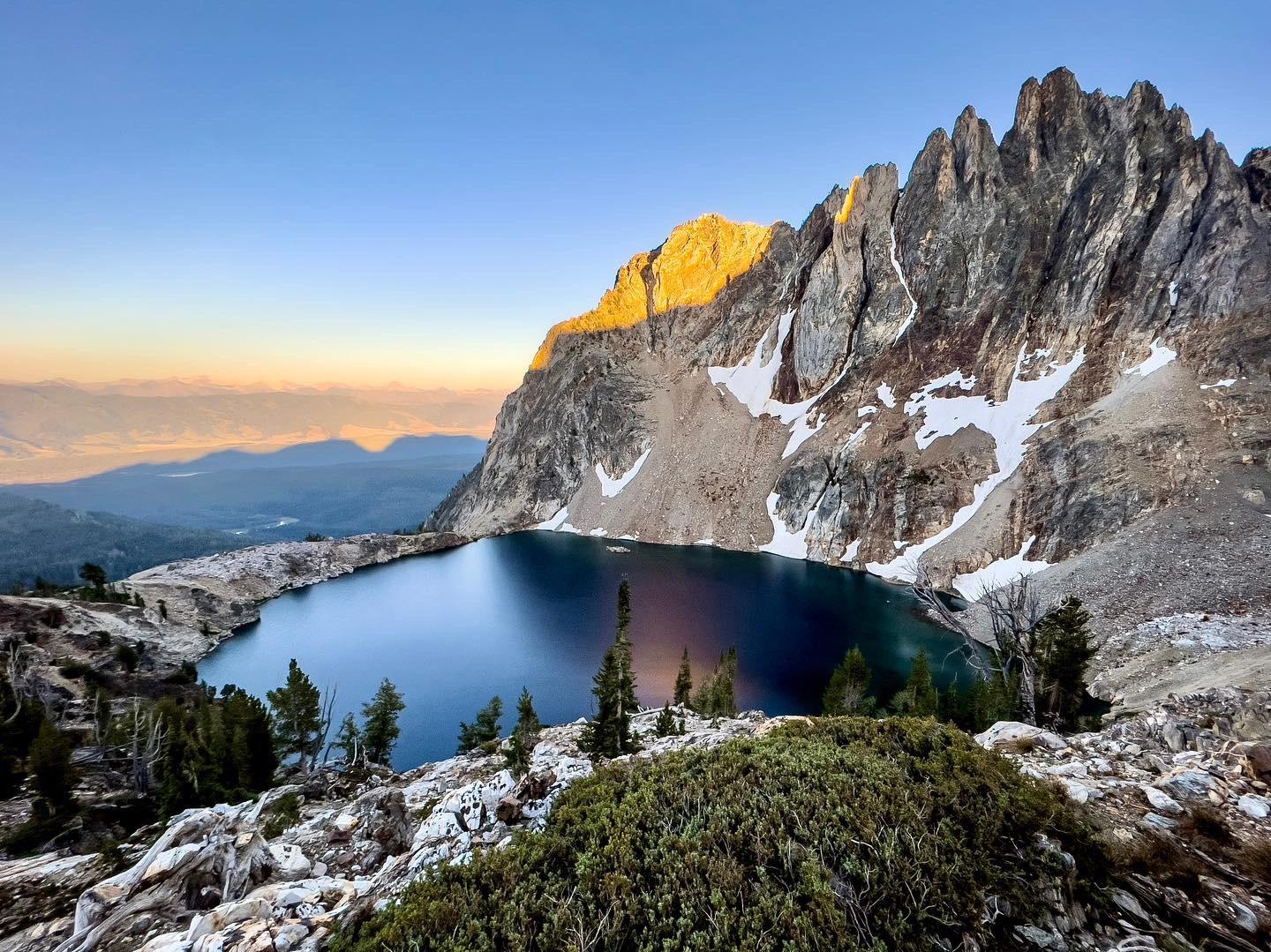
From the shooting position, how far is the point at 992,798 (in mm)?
7668

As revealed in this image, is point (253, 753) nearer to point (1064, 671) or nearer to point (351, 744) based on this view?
point (351, 744)

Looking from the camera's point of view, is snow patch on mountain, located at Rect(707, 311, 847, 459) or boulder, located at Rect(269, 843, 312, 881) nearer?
boulder, located at Rect(269, 843, 312, 881)

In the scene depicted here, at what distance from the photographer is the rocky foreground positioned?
6.36 m

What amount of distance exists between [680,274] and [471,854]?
13182 cm

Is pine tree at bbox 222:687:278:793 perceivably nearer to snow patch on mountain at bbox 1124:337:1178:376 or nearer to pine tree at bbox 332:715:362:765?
pine tree at bbox 332:715:362:765

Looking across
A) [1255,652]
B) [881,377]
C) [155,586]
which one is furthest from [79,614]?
[881,377]

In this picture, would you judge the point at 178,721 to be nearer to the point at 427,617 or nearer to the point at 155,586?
the point at 427,617

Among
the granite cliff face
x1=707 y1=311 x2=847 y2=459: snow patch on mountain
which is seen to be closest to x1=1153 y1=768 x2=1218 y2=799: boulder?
the granite cliff face

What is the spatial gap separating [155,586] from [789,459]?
91956 millimetres

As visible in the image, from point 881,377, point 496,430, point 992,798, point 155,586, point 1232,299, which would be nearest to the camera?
point 992,798

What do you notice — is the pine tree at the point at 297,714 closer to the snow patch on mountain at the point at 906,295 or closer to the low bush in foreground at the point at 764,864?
the low bush in foreground at the point at 764,864

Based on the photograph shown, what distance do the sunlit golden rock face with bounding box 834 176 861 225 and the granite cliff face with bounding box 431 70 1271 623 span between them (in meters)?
1.14

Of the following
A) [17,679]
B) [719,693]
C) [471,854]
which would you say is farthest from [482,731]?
[471,854]

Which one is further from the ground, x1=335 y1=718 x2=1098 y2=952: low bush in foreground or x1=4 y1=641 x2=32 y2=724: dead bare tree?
→ x1=335 y1=718 x2=1098 y2=952: low bush in foreground
